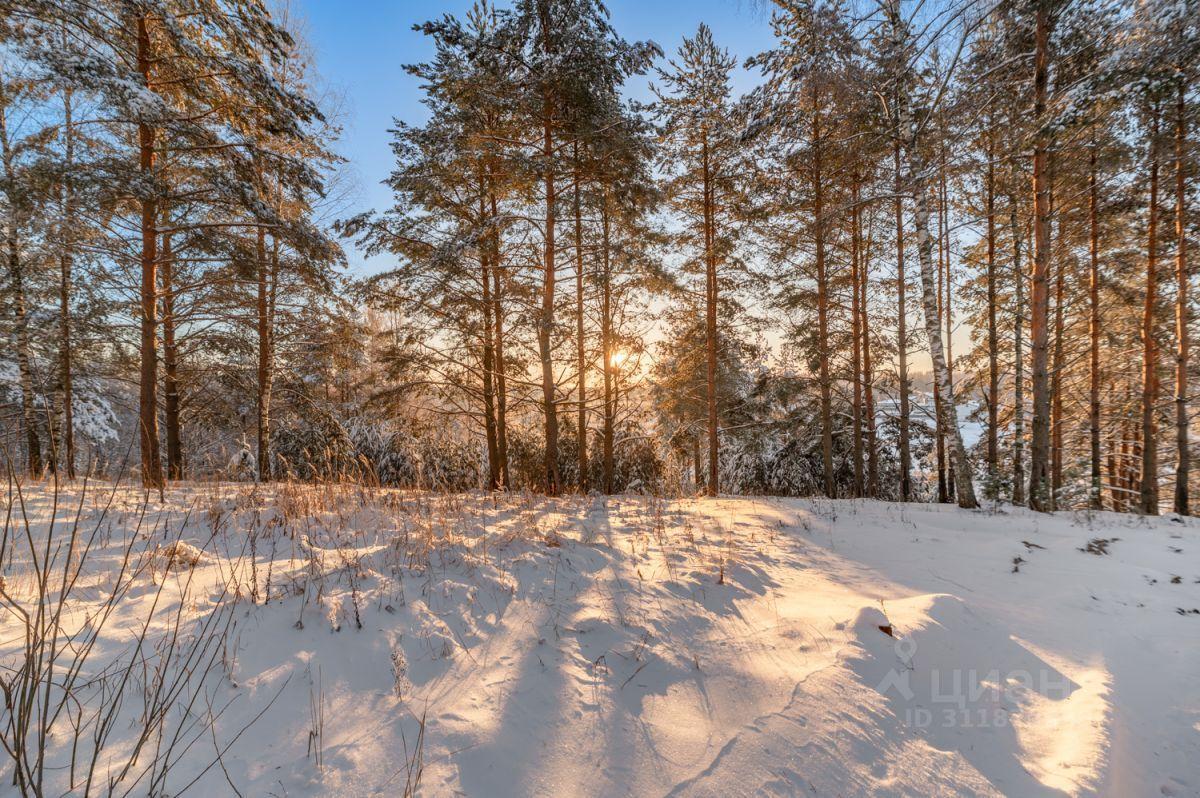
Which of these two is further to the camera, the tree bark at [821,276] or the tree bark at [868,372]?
the tree bark at [868,372]

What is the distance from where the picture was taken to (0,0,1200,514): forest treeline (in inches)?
221

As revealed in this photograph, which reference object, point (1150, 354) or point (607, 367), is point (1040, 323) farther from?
point (607, 367)

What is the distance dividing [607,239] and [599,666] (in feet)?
31.7

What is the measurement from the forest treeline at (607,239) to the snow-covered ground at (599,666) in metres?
2.70

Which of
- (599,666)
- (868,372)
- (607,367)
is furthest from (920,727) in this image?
(868,372)

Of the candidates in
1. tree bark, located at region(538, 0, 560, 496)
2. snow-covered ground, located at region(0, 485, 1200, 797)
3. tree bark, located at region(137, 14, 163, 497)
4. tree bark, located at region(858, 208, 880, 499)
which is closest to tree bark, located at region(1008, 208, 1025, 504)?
tree bark, located at region(858, 208, 880, 499)

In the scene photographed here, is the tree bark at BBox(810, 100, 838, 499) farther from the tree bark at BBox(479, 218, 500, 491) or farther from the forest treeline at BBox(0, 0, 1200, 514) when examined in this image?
the tree bark at BBox(479, 218, 500, 491)

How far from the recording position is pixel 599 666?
2428mm

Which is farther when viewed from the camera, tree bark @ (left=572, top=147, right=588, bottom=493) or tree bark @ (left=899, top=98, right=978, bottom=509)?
tree bark @ (left=572, top=147, right=588, bottom=493)

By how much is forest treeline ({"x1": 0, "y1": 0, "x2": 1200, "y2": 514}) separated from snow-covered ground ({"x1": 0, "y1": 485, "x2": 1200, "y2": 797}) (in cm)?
270

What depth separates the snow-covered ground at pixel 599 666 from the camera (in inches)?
67.8

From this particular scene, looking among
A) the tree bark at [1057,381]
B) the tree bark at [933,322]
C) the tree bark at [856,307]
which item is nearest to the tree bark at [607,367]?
the tree bark at [933,322]

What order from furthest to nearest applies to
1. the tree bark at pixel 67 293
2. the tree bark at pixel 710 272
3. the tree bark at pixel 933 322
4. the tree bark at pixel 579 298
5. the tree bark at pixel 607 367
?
the tree bark at pixel 607 367 < the tree bark at pixel 710 272 < the tree bark at pixel 579 298 < the tree bark at pixel 933 322 < the tree bark at pixel 67 293

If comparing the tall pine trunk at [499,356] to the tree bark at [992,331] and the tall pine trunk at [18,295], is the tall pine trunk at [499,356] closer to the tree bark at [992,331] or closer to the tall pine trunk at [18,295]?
the tall pine trunk at [18,295]
